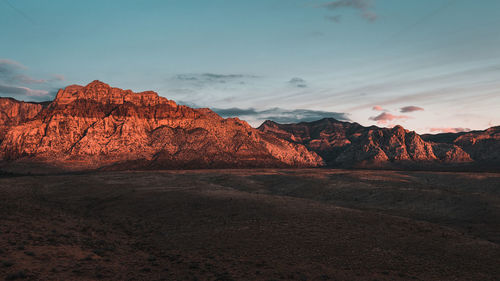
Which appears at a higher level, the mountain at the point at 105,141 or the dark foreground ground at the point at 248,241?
the mountain at the point at 105,141

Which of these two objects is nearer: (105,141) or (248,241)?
(248,241)

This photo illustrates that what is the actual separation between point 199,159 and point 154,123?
46492 millimetres

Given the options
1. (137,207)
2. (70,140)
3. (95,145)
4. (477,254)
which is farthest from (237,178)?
(70,140)

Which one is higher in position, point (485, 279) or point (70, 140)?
point (70, 140)

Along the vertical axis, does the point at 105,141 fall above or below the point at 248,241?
above

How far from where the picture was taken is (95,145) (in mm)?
161000

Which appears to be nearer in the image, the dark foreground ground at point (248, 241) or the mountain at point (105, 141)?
the dark foreground ground at point (248, 241)

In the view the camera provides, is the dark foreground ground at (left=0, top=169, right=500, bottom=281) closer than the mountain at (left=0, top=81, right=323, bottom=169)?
Yes

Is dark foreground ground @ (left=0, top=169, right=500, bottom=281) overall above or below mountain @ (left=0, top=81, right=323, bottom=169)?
below

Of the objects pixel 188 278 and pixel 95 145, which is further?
pixel 95 145

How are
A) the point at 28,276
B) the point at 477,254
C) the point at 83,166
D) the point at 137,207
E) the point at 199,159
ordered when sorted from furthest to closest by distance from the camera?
1. the point at 199,159
2. the point at 83,166
3. the point at 137,207
4. the point at 477,254
5. the point at 28,276

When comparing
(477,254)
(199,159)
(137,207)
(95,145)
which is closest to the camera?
(477,254)

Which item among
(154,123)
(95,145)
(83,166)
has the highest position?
(154,123)

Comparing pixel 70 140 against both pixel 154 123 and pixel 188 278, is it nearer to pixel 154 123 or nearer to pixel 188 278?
pixel 154 123
